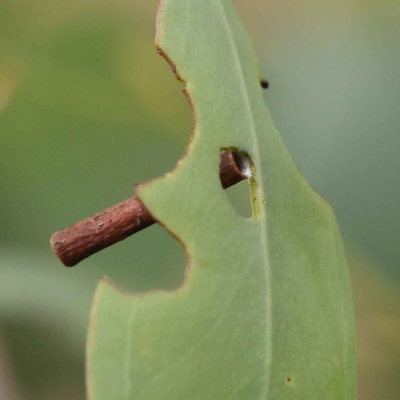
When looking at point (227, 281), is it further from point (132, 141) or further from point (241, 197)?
point (132, 141)

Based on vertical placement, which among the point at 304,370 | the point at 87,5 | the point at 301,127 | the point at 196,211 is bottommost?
the point at 304,370

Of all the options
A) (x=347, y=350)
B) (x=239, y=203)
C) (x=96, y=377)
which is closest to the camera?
(x=96, y=377)

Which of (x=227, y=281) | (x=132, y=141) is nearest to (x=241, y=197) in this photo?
(x=132, y=141)

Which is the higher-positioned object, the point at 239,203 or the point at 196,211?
the point at 239,203

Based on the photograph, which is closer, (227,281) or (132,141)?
(227,281)

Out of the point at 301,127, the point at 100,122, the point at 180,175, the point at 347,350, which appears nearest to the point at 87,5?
the point at 100,122

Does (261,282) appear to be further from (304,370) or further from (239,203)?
(239,203)

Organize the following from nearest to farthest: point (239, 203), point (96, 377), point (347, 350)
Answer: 1. point (96, 377)
2. point (347, 350)
3. point (239, 203)

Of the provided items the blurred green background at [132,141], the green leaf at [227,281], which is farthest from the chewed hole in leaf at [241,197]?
the green leaf at [227,281]
